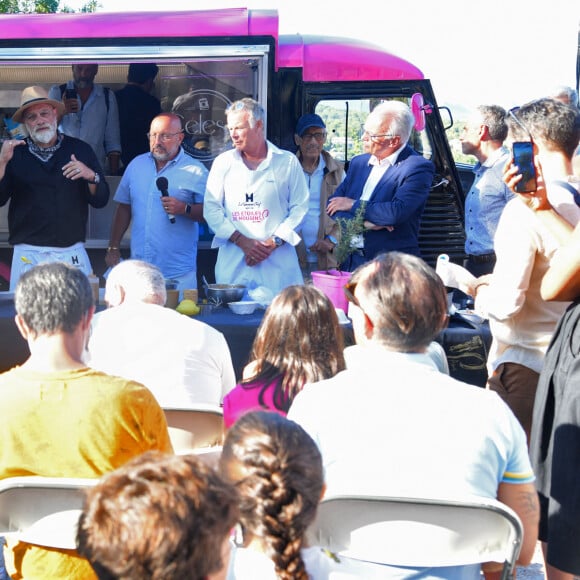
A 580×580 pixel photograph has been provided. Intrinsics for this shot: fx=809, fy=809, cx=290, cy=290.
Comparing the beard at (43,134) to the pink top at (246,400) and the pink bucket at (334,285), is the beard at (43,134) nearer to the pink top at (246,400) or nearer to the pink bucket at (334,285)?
the pink bucket at (334,285)

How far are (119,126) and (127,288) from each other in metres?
4.42

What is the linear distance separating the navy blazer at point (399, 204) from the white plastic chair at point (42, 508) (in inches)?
113

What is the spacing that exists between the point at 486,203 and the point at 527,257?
8.56ft

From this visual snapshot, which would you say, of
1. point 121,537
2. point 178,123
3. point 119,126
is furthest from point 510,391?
point 119,126

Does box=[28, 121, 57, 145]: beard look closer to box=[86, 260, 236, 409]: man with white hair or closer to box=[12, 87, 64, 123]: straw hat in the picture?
box=[12, 87, 64, 123]: straw hat

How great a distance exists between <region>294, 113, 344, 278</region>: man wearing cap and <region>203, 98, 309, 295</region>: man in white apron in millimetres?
1005

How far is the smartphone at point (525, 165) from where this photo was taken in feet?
9.36

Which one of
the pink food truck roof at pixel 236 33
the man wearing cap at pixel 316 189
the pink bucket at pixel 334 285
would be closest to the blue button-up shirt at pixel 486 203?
the man wearing cap at pixel 316 189

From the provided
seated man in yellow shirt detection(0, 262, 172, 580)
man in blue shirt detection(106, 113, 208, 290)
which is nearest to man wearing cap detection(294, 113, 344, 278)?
man in blue shirt detection(106, 113, 208, 290)

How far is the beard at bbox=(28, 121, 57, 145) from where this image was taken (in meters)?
4.92

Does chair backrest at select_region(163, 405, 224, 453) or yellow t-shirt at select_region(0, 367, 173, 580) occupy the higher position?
A: yellow t-shirt at select_region(0, 367, 173, 580)

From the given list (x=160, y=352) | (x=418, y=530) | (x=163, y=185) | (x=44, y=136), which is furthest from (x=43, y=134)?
(x=418, y=530)

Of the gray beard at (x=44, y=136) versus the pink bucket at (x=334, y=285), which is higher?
the gray beard at (x=44, y=136)

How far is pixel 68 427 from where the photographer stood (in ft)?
6.63
